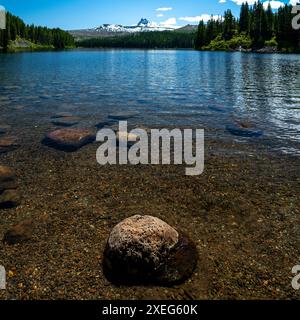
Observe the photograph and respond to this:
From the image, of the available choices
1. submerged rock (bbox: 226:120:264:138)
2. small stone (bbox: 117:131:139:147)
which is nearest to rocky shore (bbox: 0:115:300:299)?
small stone (bbox: 117:131:139:147)

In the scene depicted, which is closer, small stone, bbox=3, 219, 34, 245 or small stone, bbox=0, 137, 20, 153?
small stone, bbox=3, 219, 34, 245

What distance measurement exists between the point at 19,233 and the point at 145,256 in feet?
14.6

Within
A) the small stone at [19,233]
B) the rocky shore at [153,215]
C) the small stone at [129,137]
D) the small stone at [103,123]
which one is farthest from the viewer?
the small stone at [103,123]

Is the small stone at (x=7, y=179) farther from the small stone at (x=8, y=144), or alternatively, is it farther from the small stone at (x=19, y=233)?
the small stone at (x=8, y=144)

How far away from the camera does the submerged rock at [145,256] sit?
7922 mm

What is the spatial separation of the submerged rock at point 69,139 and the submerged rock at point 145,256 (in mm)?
10134

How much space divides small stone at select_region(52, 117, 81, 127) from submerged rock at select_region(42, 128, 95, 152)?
144 inches

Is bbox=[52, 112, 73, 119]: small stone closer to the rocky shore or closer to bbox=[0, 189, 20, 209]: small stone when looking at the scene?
the rocky shore

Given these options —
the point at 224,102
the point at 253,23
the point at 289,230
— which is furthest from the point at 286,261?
the point at 253,23

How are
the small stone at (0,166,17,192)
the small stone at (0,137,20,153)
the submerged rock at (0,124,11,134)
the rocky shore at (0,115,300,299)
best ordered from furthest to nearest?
the submerged rock at (0,124,11,134), the small stone at (0,137,20,153), the small stone at (0,166,17,192), the rocky shore at (0,115,300,299)

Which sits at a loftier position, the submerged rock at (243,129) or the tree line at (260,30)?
the tree line at (260,30)

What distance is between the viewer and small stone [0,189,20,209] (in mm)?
11542

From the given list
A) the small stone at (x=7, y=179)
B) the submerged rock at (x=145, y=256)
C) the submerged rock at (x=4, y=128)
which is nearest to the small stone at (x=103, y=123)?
the submerged rock at (x=4, y=128)

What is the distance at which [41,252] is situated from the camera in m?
9.02
